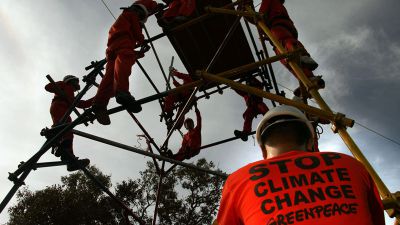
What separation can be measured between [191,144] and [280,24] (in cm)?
345

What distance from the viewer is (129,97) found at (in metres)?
4.52

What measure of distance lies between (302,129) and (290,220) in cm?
63

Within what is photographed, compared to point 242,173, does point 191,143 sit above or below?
above

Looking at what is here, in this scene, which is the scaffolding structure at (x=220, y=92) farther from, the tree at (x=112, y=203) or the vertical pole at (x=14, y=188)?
the tree at (x=112, y=203)

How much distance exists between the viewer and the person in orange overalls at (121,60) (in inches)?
181

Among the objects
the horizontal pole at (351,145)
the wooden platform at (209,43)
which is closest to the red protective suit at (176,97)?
the wooden platform at (209,43)

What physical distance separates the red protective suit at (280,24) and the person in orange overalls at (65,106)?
3.55 meters

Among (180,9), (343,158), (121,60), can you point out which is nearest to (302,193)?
(343,158)

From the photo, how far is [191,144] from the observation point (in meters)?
8.03

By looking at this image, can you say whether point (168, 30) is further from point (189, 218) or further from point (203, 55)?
point (189, 218)

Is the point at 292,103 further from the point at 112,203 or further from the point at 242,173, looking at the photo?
the point at 112,203

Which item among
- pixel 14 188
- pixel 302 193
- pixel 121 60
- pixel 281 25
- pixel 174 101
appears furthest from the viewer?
pixel 174 101

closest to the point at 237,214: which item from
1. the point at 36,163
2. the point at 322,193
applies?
the point at 322,193

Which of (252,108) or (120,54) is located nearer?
(120,54)
